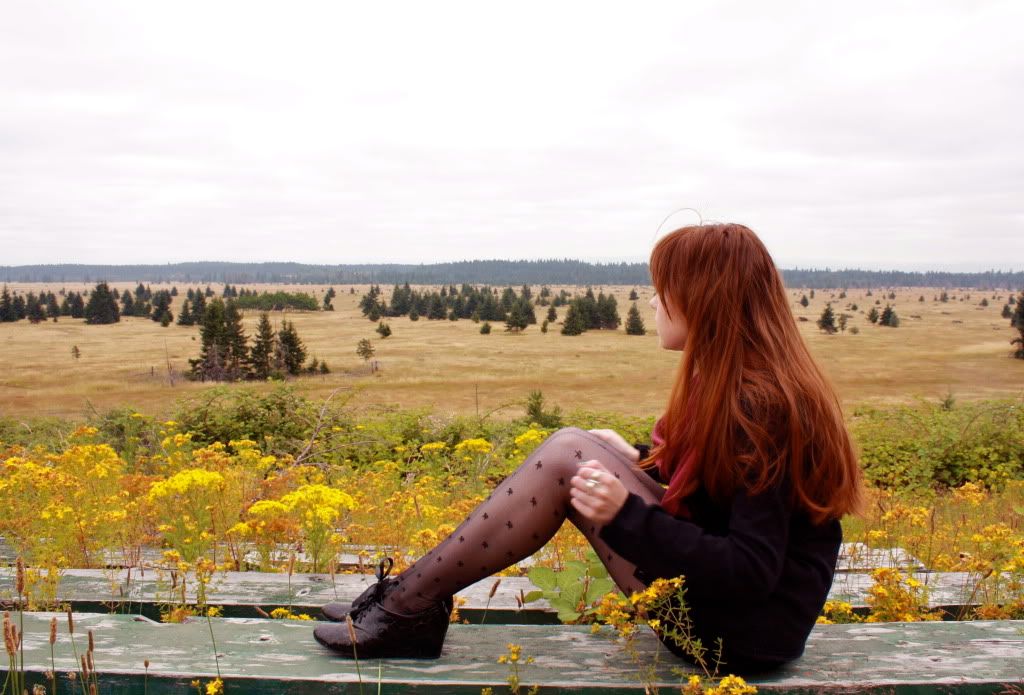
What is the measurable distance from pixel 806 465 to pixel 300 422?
9.63 metres

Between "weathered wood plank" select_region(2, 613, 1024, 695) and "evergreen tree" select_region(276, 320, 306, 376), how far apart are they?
35302 millimetres

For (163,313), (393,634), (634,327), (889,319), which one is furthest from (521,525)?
(163,313)

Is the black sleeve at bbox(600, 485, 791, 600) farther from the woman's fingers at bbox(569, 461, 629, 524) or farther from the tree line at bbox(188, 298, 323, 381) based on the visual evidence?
the tree line at bbox(188, 298, 323, 381)

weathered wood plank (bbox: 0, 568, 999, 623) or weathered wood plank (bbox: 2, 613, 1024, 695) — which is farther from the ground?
weathered wood plank (bbox: 2, 613, 1024, 695)

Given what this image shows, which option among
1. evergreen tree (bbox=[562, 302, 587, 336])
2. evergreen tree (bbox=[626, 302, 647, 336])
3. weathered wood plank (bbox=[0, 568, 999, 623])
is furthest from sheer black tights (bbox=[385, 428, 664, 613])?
evergreen tree (bbox=[626, 302, 647, 336])

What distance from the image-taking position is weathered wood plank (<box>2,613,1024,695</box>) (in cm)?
199

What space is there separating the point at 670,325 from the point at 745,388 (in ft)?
1.07

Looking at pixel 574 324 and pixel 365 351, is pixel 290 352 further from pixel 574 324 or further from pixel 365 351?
pixel 574 324

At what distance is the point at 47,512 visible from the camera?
10.9 ft

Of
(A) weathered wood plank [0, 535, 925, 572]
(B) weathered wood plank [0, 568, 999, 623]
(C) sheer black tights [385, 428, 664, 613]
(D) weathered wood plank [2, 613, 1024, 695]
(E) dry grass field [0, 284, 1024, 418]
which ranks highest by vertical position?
(C) sheer black tights [385, 428, 664, 613]

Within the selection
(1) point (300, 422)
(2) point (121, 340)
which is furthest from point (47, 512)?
(2) point (121, 340)

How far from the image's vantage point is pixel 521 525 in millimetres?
2260

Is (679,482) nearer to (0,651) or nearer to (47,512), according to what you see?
(0,651)

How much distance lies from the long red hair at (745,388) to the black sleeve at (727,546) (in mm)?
67
